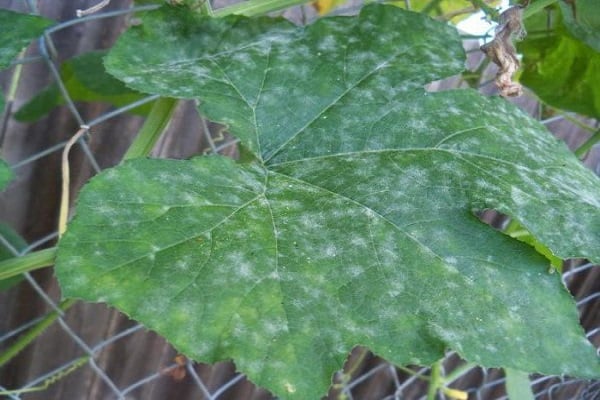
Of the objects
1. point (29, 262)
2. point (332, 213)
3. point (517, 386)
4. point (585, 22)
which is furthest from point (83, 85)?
point (517, 386)

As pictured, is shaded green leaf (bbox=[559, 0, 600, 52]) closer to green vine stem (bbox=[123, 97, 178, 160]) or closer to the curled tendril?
the curled tendril

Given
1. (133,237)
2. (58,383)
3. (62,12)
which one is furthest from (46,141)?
(133,237)

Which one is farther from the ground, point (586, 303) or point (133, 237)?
point (133, 237)

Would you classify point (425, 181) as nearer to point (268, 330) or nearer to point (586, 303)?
point (268, 330)

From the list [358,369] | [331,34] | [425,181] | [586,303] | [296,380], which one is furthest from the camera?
[586,303]

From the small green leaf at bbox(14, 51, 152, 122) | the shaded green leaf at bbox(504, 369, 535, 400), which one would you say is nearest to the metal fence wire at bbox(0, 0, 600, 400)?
the small green leaf at bbox(14, 51, 152, 122)

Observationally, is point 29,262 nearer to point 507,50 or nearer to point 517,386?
point 507,50
